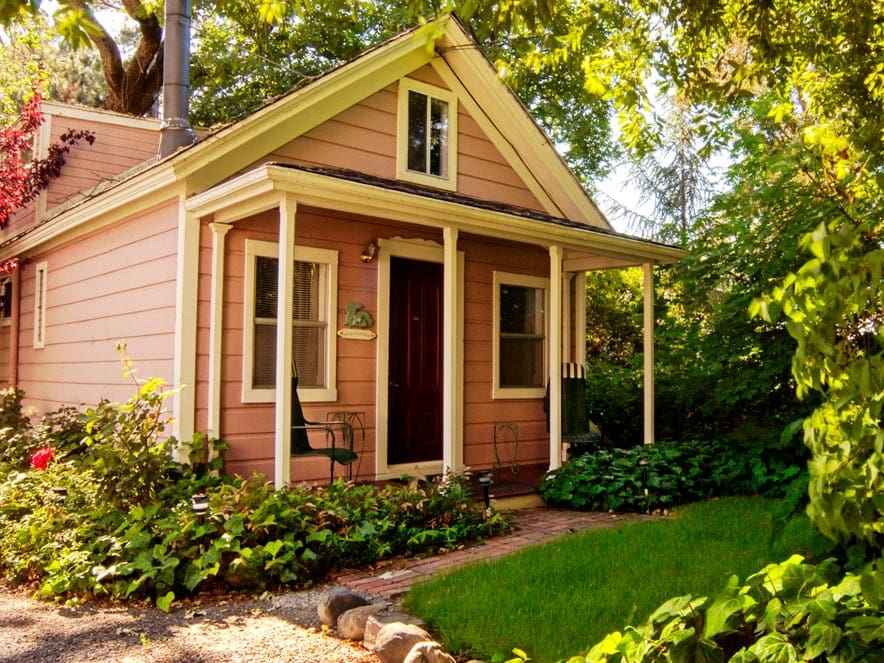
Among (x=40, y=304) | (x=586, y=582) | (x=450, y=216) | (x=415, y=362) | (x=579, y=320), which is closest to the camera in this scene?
(x=586, y=582)

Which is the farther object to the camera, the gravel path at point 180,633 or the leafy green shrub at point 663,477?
the leafy green shrub at point 663,477

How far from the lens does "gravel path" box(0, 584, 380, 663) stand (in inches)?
Answer: 144

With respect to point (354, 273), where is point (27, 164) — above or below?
above

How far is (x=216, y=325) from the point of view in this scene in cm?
668

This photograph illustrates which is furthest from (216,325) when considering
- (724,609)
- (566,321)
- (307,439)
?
(724,609)

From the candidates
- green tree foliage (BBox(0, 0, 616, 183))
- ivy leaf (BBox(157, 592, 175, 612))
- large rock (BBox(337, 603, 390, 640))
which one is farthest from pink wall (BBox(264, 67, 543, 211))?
green tree foliage (BBox(0, 0, 616, 183))

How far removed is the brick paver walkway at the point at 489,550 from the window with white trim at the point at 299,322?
7.32 feet

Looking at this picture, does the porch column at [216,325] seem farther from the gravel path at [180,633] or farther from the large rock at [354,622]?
the large rock at [354,622]

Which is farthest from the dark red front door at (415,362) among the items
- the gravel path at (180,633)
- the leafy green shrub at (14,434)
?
the leafy green shrub at (14,434)

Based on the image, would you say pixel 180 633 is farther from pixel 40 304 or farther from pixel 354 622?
pixel 40 304

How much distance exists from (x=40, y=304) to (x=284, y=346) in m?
5.70

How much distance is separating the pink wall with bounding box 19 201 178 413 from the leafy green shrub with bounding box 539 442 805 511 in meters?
3.83

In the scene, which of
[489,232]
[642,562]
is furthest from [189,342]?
[642,562]

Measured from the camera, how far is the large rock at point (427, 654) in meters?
3.38
